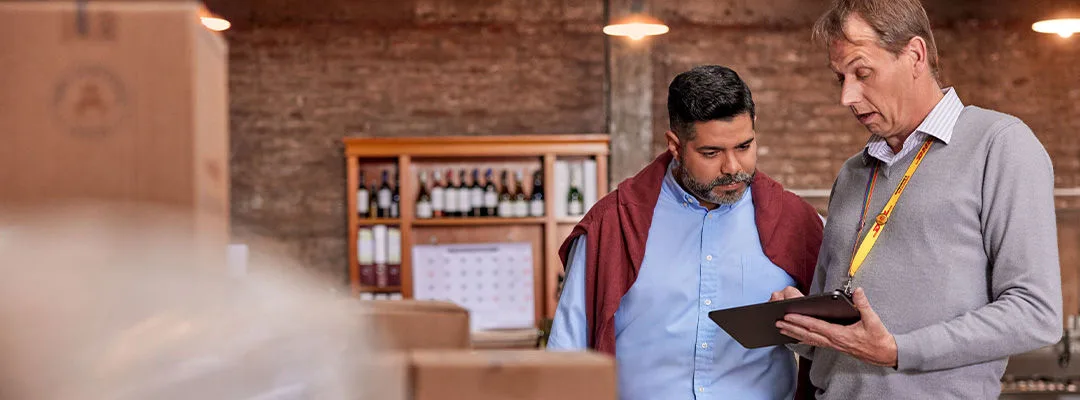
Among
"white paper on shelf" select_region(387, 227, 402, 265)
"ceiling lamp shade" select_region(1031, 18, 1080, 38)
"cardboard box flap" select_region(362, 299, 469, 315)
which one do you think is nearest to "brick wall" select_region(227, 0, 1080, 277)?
"white paper on shelf" select_region(387, 227, 402, 265)

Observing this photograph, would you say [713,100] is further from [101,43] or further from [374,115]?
[374,115]

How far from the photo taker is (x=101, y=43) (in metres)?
1.03

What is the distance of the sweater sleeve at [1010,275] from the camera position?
1.73 metres

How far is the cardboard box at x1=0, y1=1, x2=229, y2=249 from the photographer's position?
40.0 inches

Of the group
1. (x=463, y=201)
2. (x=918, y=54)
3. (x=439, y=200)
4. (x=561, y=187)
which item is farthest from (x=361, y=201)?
(x=918, y=54)

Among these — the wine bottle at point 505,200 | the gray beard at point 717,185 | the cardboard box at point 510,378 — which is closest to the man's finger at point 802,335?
the gray beard at point 717,185

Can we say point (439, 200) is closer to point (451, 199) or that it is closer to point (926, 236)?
point (451, 199)

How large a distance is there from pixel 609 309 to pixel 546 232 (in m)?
4.35

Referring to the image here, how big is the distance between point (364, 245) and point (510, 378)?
18.2ft

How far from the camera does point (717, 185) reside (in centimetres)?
224

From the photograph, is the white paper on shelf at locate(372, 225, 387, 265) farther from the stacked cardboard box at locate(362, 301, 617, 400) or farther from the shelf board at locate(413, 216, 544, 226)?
the stacked cardboard box at locate(362, 301, 617, 400)

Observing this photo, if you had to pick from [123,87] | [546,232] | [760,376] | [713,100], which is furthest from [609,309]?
[546,232]

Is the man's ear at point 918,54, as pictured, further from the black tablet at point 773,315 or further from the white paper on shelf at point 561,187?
the white paper on shelf at point 561,187

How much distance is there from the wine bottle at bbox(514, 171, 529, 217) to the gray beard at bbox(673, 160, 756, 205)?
4.26 m
